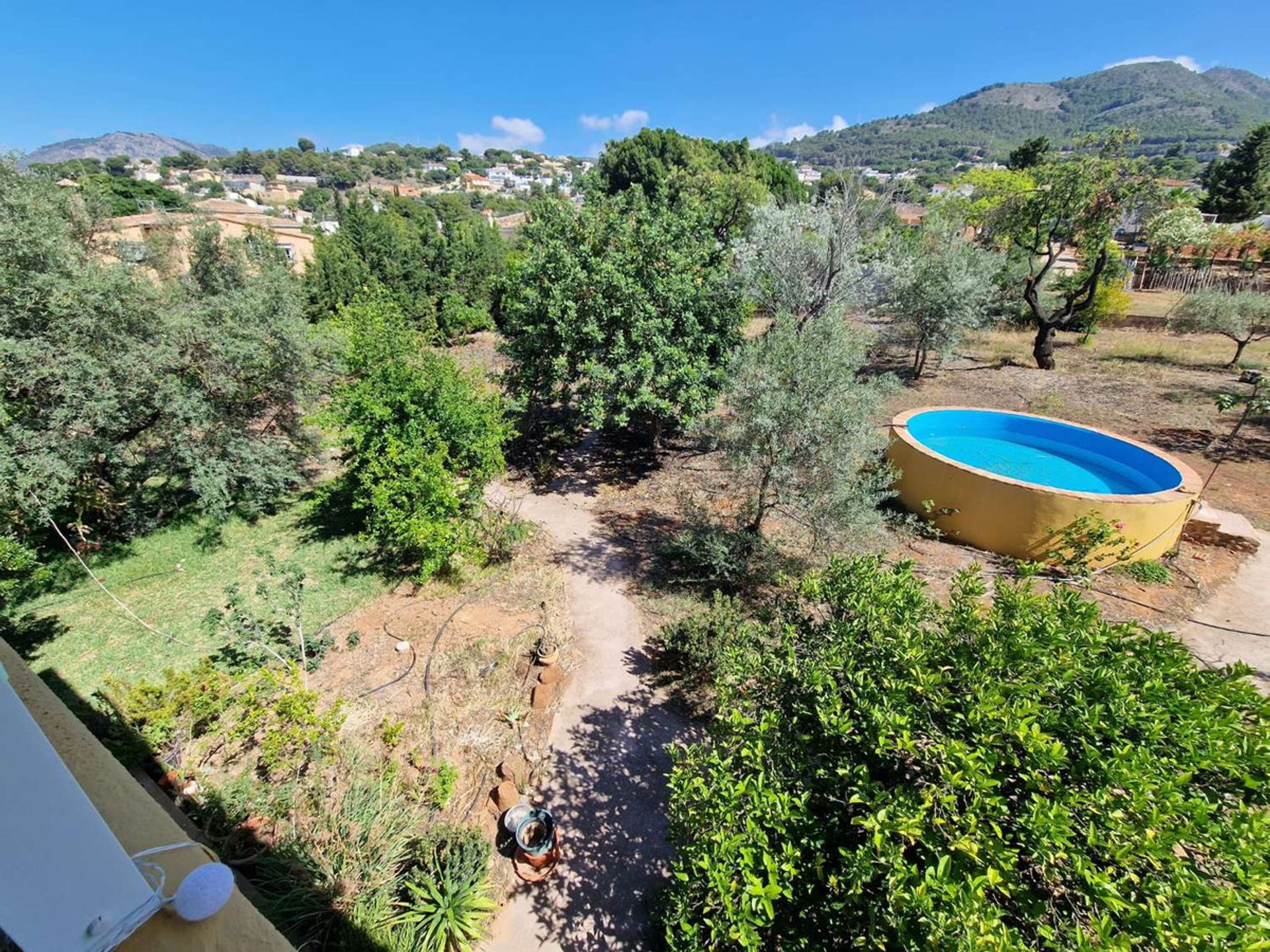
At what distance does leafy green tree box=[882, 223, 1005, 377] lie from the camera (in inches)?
635

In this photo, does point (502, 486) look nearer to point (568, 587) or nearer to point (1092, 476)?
point (568, 587)

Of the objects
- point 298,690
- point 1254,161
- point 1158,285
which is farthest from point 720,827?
point 1254,161

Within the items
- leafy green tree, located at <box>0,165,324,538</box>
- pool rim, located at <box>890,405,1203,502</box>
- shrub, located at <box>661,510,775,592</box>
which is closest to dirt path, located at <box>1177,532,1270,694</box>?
pool rim, located at <box>890,405,1203,502</box>

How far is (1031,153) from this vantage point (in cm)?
4125

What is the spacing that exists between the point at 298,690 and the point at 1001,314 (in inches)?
1077

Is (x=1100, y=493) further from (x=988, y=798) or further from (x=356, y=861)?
(x=356, y=861)

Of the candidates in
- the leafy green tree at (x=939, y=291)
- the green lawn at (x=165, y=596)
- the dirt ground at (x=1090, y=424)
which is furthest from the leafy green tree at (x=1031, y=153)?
the green lawn at (x=165, y=596)

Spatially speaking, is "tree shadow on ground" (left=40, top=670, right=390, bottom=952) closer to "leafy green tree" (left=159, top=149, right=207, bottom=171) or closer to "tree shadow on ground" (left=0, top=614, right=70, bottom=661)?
"tree shadow on ground" (left=0, top=614, right=70, bottom=661)

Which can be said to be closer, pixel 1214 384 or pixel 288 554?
pixel 288 554

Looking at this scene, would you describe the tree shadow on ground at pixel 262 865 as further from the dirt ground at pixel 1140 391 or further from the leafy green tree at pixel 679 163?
the leafy green tree at pixel 679 163

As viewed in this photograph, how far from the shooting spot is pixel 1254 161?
3934 cm

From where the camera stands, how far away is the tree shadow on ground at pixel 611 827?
486 centimetres

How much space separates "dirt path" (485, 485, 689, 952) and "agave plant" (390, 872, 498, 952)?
262mm

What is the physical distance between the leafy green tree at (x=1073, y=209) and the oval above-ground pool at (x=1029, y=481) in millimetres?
7737
